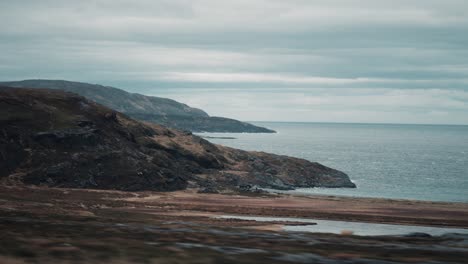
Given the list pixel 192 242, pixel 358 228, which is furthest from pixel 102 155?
pixel 192 242

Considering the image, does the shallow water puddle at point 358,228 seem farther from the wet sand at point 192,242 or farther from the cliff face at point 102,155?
the cliff face at point 102,155

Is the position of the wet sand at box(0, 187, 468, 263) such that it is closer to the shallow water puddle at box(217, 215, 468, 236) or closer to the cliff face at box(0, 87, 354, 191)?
the shallow water puddle at box(217, 215, 468, 236)

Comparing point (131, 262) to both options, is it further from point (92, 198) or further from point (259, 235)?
point (92, 198)

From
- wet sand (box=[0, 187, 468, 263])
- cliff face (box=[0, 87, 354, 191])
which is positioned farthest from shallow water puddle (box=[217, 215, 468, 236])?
cliff face (box=[0, 87, 354, 191])

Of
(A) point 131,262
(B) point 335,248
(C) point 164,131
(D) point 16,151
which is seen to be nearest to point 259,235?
(B) point 335,248

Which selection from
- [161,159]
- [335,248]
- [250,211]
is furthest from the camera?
[161,159]

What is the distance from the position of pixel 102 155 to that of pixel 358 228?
7494 centimetres

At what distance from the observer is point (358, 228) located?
234 ft

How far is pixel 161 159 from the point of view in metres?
144

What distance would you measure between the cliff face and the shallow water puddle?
54619 millimetres

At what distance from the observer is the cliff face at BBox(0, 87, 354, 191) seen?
123m

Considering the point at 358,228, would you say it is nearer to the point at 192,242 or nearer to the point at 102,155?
the point at 192,242

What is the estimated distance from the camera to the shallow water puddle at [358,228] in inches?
2606

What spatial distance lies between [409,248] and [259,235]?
1368 centimetres
